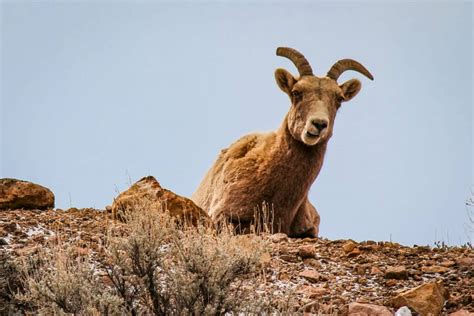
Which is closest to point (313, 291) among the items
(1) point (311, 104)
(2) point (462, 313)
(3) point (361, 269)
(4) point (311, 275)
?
(4) point (311, 275)

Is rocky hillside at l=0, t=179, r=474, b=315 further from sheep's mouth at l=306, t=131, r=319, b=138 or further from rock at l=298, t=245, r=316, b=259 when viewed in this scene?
sheep's mouth at l=306, t=131, r=319, b=138

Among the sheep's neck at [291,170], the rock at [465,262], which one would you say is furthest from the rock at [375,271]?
the sheep's neck at [291,170]

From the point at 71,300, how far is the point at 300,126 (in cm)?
540

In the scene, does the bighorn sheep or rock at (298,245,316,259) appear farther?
the bighorn sheep

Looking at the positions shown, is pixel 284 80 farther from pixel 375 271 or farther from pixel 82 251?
pixel 82 251

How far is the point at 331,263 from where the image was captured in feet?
26.0

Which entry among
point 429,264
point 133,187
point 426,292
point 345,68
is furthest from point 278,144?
point 426,292

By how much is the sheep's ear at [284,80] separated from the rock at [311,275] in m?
4.43

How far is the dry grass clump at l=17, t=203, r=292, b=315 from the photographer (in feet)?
19.4

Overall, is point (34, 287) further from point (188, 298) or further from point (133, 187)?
point (133, 187)

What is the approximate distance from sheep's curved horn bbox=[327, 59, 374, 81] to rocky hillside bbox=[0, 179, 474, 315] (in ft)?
10.9

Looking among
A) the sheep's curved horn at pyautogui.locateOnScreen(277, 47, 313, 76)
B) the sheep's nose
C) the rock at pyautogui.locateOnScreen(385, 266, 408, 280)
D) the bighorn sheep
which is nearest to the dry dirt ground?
the rock at pyautogui.locateOnScreen(385, 266, 408, 280)

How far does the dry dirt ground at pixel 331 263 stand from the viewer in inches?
274

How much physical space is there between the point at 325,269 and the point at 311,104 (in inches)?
137
